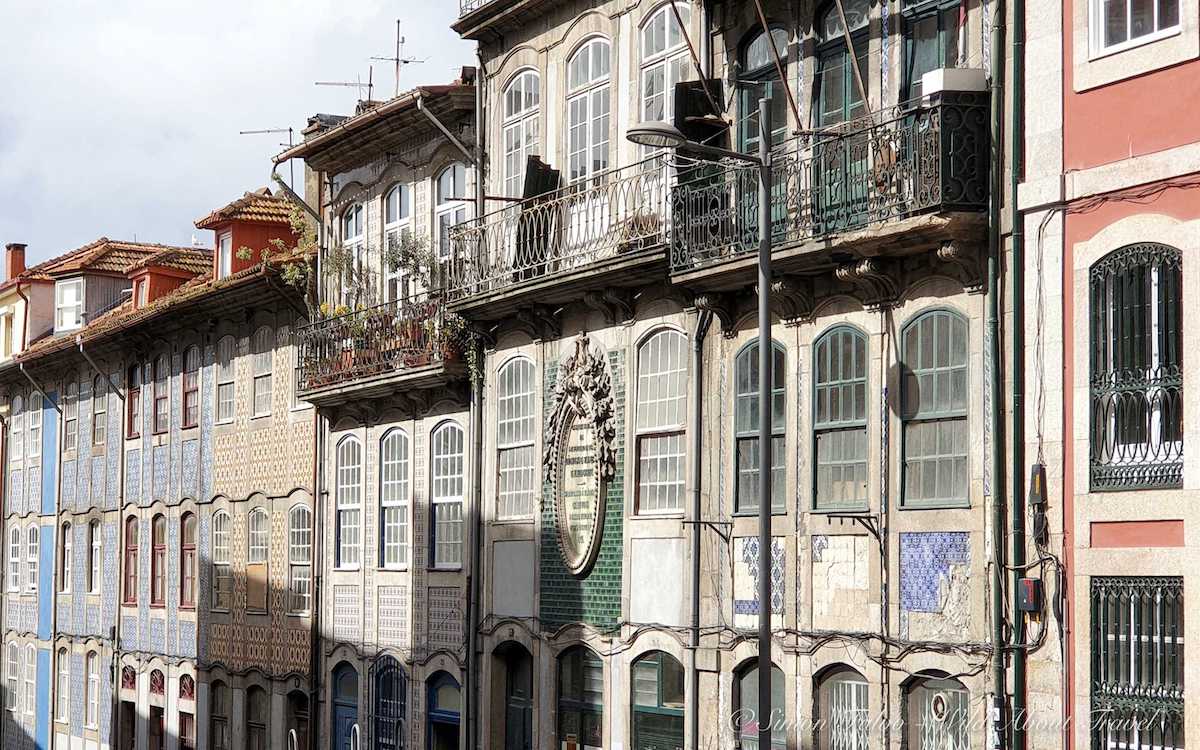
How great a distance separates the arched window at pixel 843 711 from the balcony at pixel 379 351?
30.3 ft

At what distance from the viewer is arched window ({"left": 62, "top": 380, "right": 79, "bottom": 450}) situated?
1849 inches

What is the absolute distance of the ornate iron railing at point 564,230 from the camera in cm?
2444

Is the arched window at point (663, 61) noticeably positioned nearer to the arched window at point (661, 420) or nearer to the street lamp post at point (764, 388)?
the arched window at point (661, 420)

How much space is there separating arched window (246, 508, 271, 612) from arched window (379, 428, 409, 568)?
4804mm

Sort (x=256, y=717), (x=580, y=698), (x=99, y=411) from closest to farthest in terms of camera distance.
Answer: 1. (x=580, y=698)
2. (x=256, y=717)
3. (x=99, y=411)

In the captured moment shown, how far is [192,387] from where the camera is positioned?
131 ft

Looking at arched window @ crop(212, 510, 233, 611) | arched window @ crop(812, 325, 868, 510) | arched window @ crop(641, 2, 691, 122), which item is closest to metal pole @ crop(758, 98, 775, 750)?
arched window @ crop(812, 325, 868, 510)

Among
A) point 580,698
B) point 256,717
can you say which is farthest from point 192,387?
point 580,698

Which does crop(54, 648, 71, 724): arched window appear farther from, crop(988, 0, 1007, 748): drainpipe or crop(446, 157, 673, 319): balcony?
crop(988, 0, 1007, 748): drainpipe

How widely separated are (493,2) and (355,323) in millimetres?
5913

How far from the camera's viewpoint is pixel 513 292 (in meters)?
26.4

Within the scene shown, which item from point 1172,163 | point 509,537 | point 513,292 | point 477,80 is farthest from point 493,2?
point 1172,163

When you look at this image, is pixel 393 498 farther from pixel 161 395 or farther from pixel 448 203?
pixel 161 395

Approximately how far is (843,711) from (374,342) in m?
12.2
